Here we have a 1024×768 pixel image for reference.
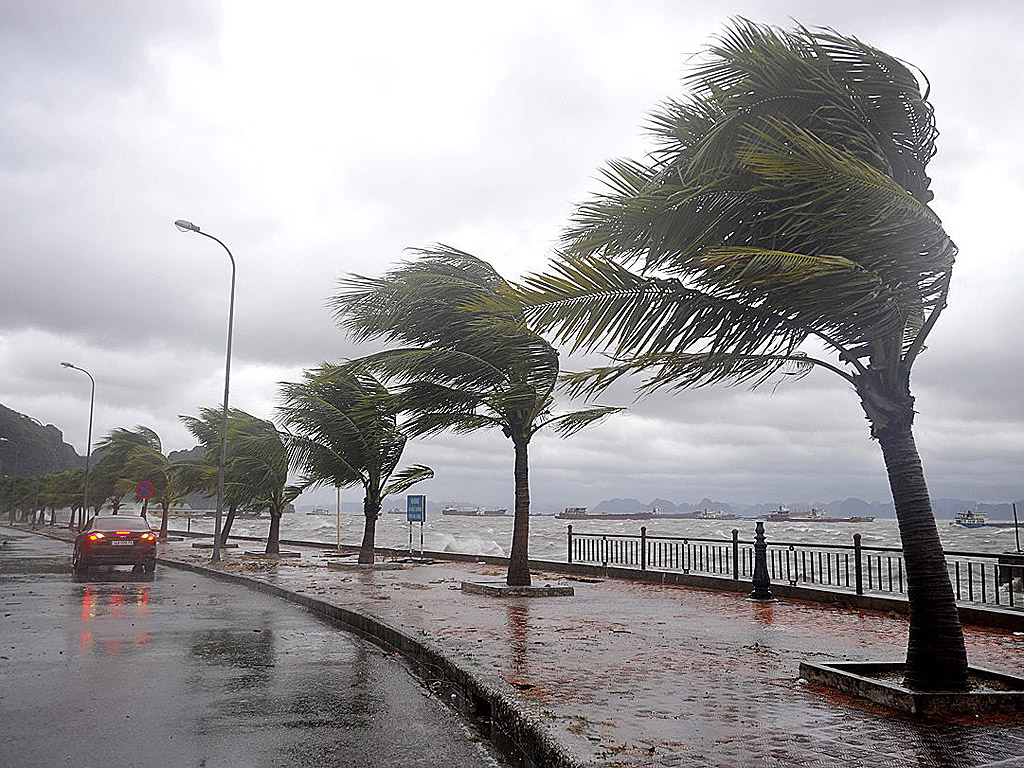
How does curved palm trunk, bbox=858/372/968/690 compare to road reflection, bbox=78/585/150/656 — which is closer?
curved palm trunk, bbox=858/372/968/690

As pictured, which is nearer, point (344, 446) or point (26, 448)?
point (344, 446)

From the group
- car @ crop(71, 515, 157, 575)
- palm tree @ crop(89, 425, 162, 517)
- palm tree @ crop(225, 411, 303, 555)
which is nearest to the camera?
car @ crop(71, 515, 157, 575)

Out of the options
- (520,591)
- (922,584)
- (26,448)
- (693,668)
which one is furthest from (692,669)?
(26,448)

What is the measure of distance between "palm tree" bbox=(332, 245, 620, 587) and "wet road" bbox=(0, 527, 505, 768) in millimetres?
5105

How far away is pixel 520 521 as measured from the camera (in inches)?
706

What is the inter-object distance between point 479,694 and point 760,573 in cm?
1002

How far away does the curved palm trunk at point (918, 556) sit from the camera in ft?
23.4

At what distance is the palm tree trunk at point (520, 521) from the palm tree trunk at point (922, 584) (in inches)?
415

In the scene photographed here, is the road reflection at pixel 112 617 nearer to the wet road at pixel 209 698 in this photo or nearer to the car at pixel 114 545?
the wet road at pixel 209 698

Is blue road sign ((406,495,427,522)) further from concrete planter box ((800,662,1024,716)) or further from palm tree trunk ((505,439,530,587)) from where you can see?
concrete planter box ((800,662,1024,716))

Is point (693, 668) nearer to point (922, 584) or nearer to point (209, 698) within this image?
point (922, 584)

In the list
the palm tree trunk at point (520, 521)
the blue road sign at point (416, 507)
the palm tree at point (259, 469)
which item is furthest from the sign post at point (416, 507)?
the palm tree trunk at point (520, 521)

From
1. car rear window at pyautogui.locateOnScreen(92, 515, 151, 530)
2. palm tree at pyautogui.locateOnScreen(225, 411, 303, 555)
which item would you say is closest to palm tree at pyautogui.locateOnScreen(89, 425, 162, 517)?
palm tree at pyautogui.locateOnScreen(225, 411, 303, 555)

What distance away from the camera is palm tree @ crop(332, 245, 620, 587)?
16469 millimetres
